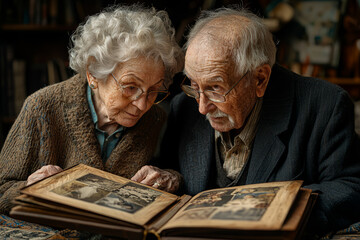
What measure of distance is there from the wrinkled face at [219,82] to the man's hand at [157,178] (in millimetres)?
294

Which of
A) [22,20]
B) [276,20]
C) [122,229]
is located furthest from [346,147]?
[22,20]

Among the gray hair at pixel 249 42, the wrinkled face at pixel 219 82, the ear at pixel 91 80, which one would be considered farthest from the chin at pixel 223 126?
the ear at pixel 91 80

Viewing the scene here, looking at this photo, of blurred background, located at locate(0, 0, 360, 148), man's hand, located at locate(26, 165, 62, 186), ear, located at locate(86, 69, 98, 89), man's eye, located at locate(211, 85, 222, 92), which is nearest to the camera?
man's hand, located at locate(26, 165, 62, 186)

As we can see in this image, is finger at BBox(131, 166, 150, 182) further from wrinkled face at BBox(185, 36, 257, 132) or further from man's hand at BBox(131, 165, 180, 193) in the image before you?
wrinkled face at BBox(185, 36, 257, 132)

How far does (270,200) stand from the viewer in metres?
1.17

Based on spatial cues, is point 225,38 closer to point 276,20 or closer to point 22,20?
point 276,20

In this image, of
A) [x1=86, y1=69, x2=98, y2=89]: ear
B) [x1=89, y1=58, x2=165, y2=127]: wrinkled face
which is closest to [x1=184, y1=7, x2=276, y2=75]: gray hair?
[x1=89, y1=58, x2=165, y2=127]: wrinkled face

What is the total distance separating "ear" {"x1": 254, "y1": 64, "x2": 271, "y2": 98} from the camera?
1.60 meters

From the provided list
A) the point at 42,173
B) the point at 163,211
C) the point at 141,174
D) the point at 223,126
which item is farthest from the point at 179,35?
the point at 163,211

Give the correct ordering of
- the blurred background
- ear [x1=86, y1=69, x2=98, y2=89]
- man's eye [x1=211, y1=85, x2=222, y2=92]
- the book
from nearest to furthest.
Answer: the book
man's eye [x1=211, y1=85, x2=222, y2=92]
ear [x1=86, y1=69, x2=98, y2=89]
the blurred background

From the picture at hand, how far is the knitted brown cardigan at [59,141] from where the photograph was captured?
1587 mm

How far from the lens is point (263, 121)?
1678 mm

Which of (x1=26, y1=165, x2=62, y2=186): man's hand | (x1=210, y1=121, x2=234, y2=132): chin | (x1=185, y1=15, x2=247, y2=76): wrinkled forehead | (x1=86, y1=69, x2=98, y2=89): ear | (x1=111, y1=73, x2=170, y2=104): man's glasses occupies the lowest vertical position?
(x1=26, y1=165, x2=62, y2=186): man's hand

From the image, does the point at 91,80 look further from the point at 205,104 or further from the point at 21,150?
the point at 205,104
